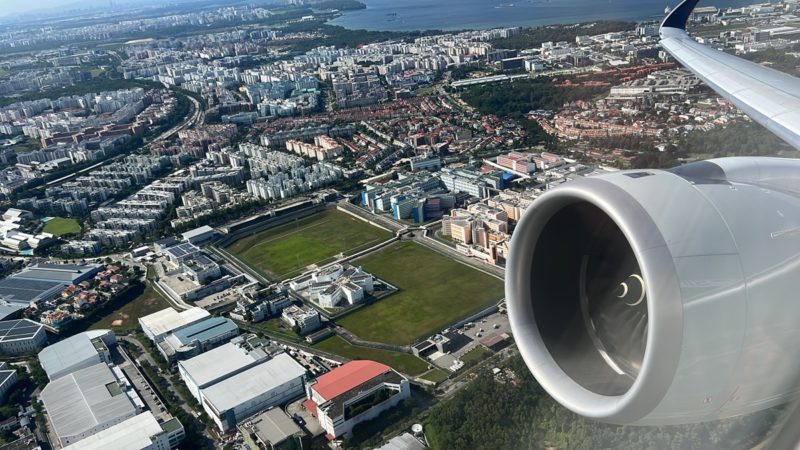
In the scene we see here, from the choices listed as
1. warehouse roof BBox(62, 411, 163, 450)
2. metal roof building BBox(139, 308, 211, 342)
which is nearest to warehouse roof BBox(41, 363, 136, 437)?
warehouse roof BBox(62, 411, 163, 450)

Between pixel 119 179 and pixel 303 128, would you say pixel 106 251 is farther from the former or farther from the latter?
pixel 303 128

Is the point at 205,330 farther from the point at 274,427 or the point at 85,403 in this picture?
the point at 274,427

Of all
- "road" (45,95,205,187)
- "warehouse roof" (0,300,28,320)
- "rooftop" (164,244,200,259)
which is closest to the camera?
"warehouse roof" (0,300,28,320)

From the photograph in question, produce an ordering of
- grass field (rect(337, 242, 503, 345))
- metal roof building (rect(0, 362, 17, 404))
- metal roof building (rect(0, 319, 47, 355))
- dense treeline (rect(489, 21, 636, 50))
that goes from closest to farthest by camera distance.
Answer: metal roof building (rect(0, 362, 17, 404))
grass field (rect(337, 242, 503, 345))
metal roof building (rect(0, 319, 47, 355))
dense treeline (rect(489, 21, 636, 50))

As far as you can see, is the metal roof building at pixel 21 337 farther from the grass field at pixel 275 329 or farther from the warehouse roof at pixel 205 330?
the grass field at pixel 275 329

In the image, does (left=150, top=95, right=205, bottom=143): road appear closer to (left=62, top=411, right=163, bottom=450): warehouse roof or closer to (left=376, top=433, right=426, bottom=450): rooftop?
(left=62, top=411, right=163, bottom=450): warehouse roof

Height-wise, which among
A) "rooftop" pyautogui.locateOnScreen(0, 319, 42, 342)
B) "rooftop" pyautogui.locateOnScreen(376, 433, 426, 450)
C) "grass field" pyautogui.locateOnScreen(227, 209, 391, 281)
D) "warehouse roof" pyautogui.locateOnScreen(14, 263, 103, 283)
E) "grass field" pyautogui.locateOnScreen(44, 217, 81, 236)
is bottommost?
"grass field" pyautogui.locateOnScreen(44, 217, 81, 236)

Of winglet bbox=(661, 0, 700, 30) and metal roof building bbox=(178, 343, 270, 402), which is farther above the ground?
winglet bbox=(661, 0, 700, 30)

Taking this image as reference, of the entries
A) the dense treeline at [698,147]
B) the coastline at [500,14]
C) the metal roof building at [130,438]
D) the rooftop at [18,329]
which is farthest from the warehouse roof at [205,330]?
the coastline at [500,14]
